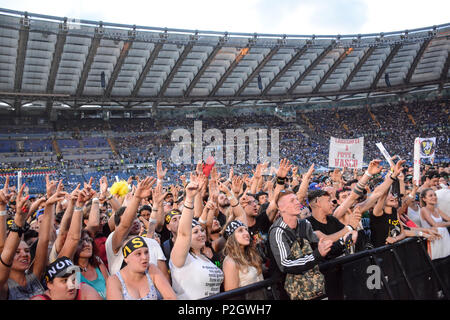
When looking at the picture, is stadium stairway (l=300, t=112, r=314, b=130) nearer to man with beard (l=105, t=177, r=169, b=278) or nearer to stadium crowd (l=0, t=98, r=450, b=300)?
stadium crowd (l=0, t=98, r=450, b=300)

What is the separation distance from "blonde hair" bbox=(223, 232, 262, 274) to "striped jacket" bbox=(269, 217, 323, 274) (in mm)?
221

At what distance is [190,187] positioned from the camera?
11.5ft

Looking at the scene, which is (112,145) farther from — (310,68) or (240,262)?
(240,262)

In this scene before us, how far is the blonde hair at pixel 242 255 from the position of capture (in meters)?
3.58

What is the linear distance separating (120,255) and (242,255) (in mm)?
1239

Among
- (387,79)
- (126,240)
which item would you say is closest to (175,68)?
(387,79)

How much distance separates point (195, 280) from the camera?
3412 millimetres

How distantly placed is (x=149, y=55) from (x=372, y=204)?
26.0m

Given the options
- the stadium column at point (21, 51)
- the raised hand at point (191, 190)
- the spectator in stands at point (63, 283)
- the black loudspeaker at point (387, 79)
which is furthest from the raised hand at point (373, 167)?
the black loudspeaker at point (387, 79)

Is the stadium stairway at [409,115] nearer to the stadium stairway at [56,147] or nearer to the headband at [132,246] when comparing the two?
the stadium stairway at [56,147]

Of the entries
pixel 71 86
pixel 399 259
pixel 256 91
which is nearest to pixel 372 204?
pixel 399 259

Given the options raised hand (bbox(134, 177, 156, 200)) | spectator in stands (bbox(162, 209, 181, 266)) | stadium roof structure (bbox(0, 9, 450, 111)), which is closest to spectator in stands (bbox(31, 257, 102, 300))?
raised hand (bbox(134, 177, 156, 200))

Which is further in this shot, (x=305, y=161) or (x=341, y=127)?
(x=341, y=127)

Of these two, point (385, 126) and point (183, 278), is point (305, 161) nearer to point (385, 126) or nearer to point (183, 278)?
point (385, 126)
